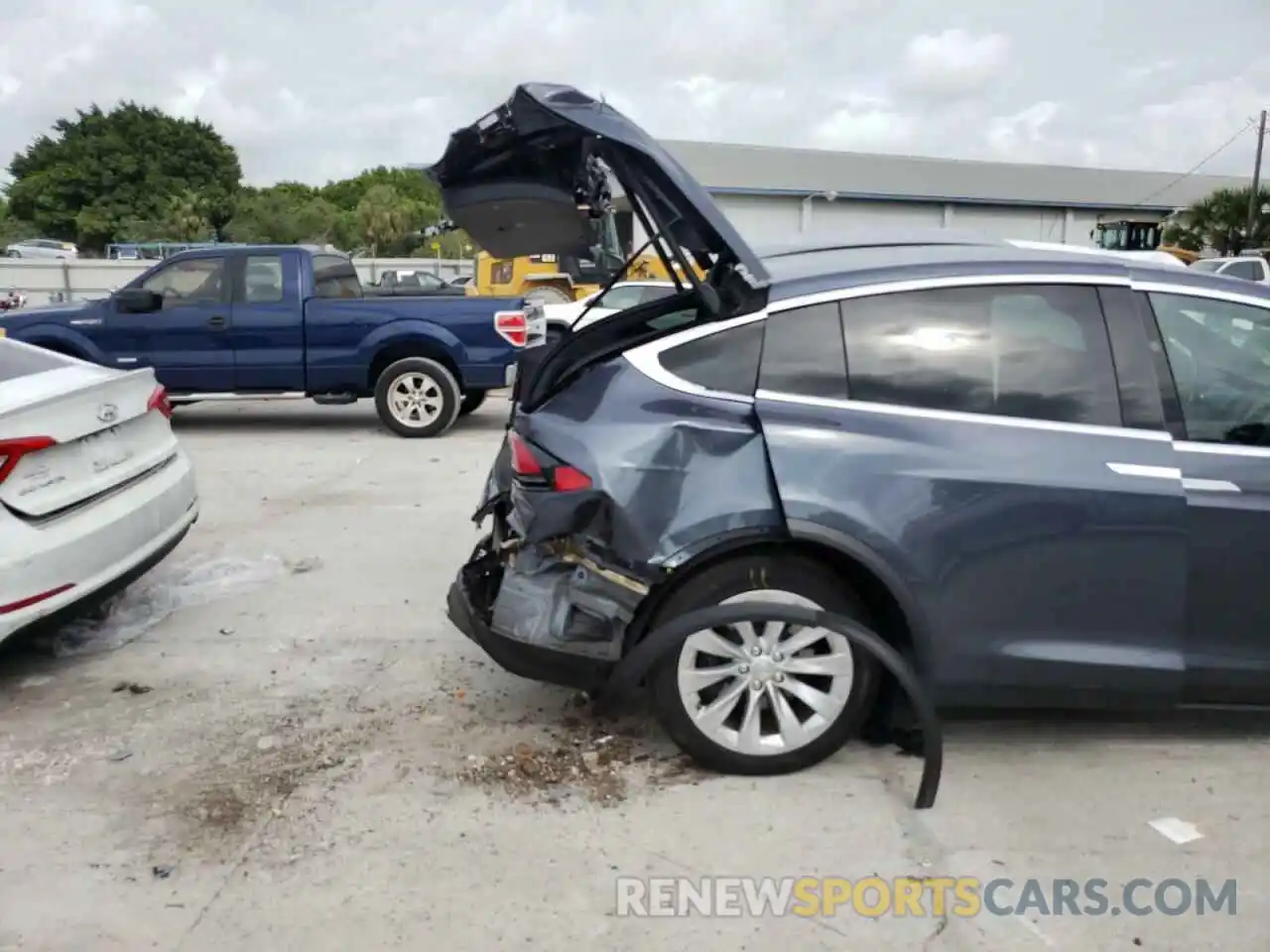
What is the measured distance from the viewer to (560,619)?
3.61 meters

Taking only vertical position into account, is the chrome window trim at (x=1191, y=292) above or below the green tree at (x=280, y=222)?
below

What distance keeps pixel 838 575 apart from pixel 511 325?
7242 mm

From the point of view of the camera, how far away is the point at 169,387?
411 inches

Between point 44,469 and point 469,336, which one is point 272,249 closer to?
point 469,336

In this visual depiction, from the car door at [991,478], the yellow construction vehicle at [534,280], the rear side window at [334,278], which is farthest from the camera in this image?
the yellow construction vehicle at [534,280]

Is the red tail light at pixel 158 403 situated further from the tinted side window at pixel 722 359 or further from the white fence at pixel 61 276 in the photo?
the white fence at pixel 61 276

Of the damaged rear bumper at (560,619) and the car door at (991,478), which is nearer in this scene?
the car door at (991,478)

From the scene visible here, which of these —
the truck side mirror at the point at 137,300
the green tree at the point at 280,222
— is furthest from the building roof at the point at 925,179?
the truck side mirror at the point at 137,300

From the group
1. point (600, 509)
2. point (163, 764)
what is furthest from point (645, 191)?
point (163, 764)

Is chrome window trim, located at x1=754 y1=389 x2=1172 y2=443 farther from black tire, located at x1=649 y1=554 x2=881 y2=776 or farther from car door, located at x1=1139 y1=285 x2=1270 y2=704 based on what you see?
black tire, located at x1=649 y1=554 x2=881 y2=776

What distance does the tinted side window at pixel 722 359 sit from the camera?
3.58 m

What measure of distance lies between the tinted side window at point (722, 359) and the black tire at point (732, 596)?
0.58 metres

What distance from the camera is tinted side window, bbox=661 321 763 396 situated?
358 centimetres

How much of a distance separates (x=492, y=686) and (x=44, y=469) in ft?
6.37
